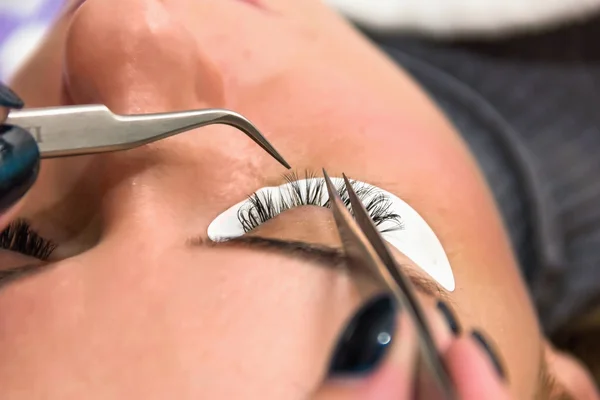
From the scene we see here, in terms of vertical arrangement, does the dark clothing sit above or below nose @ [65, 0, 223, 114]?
below

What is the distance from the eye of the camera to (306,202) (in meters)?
0.56

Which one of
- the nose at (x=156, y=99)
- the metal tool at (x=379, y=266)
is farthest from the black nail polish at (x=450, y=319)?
the nose at (x=156, y=99)

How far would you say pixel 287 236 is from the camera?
530mm

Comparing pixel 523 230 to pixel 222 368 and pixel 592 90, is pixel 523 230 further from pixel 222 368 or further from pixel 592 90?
pixel 222 368

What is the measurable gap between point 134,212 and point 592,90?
2.67ft

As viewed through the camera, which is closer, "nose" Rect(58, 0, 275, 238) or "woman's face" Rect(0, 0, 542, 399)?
"woman's face" Rect(0, 0, 542, 399)

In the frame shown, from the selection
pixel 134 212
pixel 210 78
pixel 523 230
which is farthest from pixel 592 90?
pixel 134 212

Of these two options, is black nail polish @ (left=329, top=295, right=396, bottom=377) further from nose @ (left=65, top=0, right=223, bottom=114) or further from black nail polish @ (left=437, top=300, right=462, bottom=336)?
nose @ (left=65, top=0, right=223, bottom=114)

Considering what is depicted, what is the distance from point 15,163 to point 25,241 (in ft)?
0.50

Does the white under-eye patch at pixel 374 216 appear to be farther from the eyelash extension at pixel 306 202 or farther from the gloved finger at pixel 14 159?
the gloved finger at pixel 14 159

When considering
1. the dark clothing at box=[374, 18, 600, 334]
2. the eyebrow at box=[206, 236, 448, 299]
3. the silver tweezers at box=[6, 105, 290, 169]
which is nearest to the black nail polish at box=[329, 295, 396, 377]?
the eyebrow at box=[206, 236, 448, 299]

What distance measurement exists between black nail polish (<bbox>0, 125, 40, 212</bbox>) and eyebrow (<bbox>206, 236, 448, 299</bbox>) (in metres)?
0.13

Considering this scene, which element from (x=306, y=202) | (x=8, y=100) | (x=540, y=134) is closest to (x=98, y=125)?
(x=8, y=100)

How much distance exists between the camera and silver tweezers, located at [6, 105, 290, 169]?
47 cm
